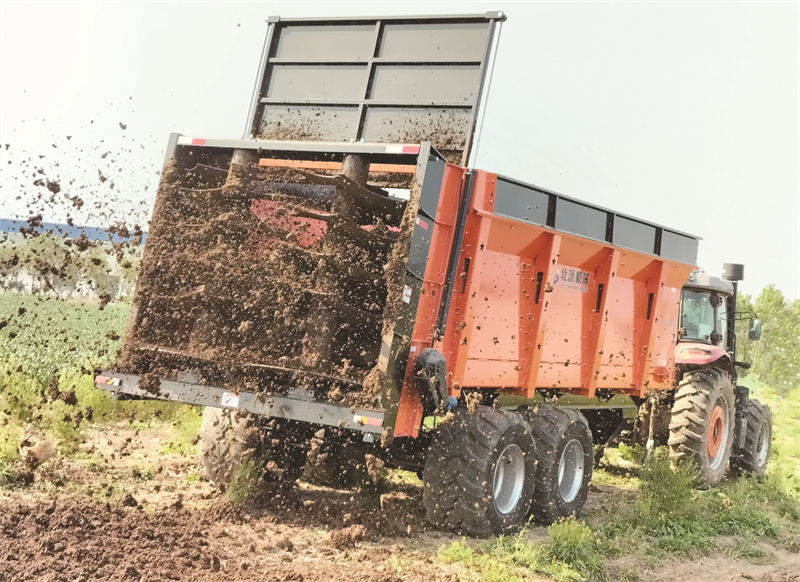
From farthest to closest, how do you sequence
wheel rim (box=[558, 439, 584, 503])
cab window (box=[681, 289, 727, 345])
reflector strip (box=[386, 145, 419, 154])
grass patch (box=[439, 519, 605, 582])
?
cab window (box=[681, 289, 727, 345]), wheel rim (box=[558, 439, 584, 503]), reflector strip (box=[386, 145, 419, 154]), grass patch (box=[439, 519, 605, 582])

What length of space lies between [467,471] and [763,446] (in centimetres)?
604

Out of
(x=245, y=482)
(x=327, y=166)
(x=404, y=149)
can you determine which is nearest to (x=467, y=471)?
(x=245, y=482)

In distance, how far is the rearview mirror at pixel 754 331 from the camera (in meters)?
8.52

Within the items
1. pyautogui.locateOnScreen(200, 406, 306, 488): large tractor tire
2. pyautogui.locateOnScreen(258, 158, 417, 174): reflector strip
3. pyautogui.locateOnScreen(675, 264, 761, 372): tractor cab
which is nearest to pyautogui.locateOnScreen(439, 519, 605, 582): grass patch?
pyautogui.locateOnScreen(200, 406, 306, 488): large tractor tire

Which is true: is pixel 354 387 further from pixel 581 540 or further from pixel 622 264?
pixel 622 264

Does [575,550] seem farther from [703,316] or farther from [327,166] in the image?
[703,316]

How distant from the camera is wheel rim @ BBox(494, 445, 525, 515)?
18.1 feet

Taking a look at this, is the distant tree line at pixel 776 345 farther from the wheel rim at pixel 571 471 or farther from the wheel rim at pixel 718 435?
the wheel rim at pixel 571 471

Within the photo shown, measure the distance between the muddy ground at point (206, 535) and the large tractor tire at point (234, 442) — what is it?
0.21 metres

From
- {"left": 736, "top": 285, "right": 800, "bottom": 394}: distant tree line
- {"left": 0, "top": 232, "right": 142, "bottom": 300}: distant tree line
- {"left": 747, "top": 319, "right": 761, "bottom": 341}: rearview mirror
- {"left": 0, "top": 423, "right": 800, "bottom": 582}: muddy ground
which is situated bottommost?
{"left": 0, "top": 423, "right": 800, "bottom": 582}: muddy ground

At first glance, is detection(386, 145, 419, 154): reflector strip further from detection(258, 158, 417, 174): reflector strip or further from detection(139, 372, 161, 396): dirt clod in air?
detection(139, 372, 161, 396): dirt clod in air

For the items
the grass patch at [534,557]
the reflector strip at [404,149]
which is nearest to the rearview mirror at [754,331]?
the grass patch at [534,557]

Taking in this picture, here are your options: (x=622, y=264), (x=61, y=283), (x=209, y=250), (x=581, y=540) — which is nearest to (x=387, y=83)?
(x=209, y=250)

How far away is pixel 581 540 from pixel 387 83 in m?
3.79
